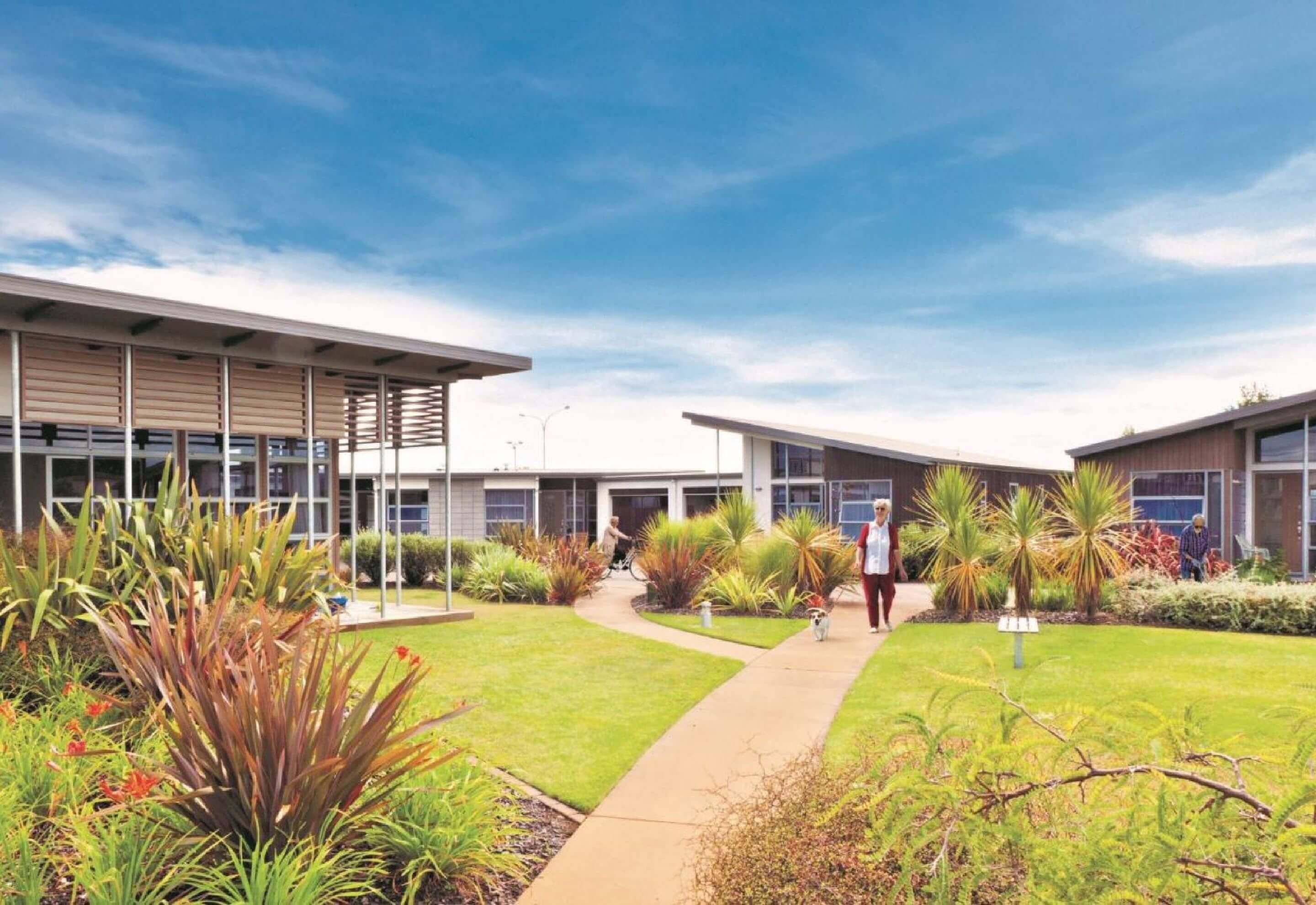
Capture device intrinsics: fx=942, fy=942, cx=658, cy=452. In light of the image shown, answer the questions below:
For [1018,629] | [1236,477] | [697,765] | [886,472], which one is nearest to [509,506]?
[886,472]

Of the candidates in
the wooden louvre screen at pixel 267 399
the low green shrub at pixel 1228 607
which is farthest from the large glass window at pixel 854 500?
the wooden louvre screen at pixel 267 399

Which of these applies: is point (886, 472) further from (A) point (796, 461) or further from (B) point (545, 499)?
(B) point (545, 499)

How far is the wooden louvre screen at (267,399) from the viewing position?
12180 millimetres

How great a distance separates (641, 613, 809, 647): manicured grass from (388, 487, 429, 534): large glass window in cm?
2146

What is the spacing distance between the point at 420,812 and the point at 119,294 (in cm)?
827

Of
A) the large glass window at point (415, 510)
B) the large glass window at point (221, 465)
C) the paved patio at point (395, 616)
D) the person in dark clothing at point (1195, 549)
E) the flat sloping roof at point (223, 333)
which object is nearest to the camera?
the flat sloping roof at point (223, 333)

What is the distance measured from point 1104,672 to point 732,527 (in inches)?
328

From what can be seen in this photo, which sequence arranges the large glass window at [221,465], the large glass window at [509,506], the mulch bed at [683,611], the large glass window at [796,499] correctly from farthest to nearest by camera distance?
1. the large glass window at [509,506]
2. the large glass window at [796,499]
3. the large glass window at [221,465]
4. the mulch bed at [683,611]

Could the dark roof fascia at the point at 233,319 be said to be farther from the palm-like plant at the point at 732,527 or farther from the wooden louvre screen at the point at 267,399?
the palm-like plant at the point at 732,527

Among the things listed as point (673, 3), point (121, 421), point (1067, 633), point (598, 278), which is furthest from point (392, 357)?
point (1067, 633)

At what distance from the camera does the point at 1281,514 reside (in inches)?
797

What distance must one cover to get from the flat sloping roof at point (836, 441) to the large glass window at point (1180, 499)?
4.49m

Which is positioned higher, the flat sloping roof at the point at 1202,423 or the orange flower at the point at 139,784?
the flat sloping roof at the point at 1202,423

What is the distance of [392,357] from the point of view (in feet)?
44.2
